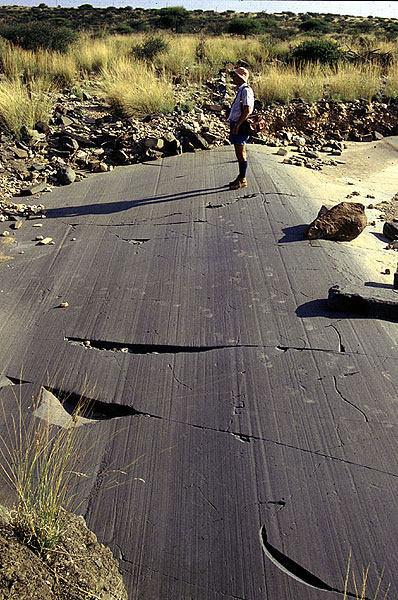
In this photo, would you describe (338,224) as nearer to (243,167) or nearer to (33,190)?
(243,167)

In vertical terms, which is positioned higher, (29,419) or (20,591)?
(20,591)

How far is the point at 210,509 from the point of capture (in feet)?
10.9

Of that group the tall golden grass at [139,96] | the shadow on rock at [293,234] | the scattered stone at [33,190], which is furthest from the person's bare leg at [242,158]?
the tall golden grass at [139,96]

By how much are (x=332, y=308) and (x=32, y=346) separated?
285 centimetres

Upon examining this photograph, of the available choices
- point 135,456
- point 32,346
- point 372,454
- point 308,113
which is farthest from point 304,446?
point 308,113

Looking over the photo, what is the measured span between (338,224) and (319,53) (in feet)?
45.3

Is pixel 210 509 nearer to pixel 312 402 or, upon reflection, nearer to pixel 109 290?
pixel 312 402

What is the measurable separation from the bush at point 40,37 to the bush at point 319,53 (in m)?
8.10

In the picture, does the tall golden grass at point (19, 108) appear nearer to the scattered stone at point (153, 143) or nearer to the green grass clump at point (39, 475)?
the scattered stone at point (153, 143)

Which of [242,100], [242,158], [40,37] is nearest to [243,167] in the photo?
[242,158]

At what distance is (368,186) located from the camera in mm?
9906

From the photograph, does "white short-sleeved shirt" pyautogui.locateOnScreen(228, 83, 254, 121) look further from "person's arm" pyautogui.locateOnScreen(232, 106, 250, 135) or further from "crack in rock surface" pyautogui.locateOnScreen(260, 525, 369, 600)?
"crack in rock surface" pyautogui.locateOnScreen(260, 525, 369, 600)

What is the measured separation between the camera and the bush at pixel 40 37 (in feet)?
60.0

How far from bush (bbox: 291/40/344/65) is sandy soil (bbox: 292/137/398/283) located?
20.0ft
